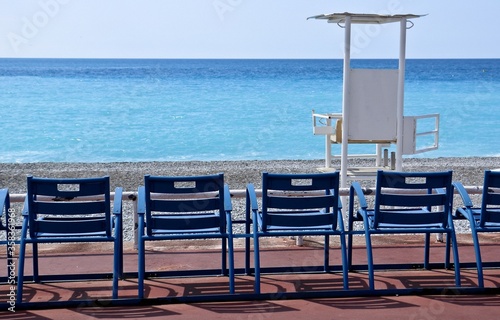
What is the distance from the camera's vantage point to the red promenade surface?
540cm

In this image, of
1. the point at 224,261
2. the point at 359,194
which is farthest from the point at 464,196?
the point at 224,261

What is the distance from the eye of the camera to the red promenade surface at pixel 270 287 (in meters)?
5.40

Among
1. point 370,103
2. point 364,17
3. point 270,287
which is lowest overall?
point 270,287

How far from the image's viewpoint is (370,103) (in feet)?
31.1

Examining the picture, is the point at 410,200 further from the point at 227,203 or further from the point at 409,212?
the point at 227,203

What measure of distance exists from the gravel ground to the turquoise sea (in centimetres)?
502

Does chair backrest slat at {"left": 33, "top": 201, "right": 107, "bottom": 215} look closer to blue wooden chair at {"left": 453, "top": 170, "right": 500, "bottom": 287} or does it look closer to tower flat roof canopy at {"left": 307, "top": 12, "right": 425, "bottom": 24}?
blue wooden chair at {"left": 453, "top": 170, "right": 500, "bottom": 287}

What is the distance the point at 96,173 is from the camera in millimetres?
19953

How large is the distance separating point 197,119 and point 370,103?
36.6 m

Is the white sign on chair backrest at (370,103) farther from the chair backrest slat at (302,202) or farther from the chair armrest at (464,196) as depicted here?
the chair backrest slat at (302,202)

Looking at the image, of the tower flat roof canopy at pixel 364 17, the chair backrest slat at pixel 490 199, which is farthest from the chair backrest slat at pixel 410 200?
the tower flat roof canopy at pixel 364 17

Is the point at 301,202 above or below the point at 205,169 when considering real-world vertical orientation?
above

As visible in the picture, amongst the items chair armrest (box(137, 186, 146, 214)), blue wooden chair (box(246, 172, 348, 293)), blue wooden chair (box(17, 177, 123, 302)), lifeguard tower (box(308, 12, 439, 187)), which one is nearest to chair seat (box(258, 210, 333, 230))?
blue wooden chair (box(246, 172, 348, 293))

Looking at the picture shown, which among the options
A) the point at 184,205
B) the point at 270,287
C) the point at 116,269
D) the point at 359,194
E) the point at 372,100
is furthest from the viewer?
the point at 372,100
